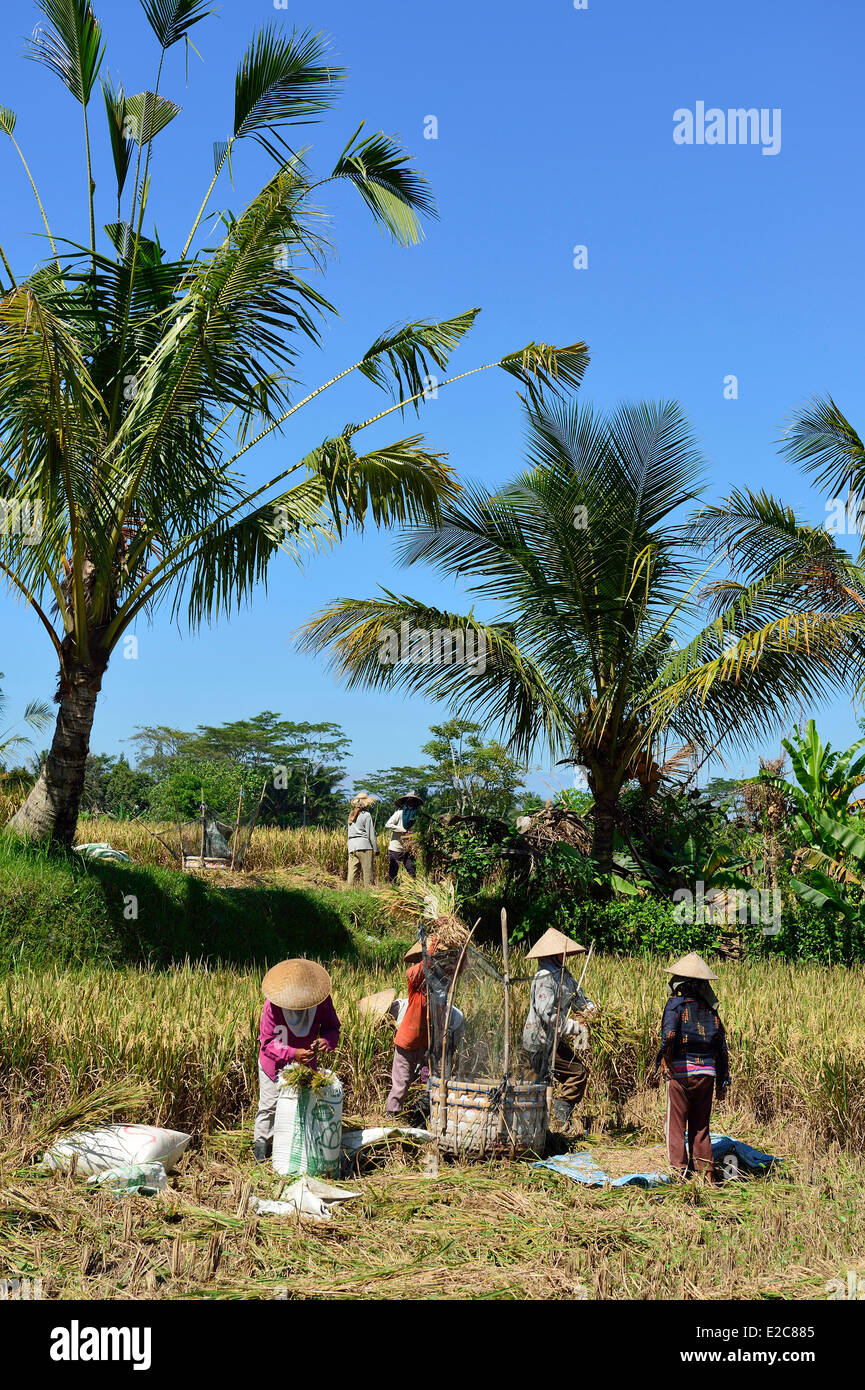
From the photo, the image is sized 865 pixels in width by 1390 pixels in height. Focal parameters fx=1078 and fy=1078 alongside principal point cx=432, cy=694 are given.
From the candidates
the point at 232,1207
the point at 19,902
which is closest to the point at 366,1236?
the point at 232,1207

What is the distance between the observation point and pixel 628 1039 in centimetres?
803

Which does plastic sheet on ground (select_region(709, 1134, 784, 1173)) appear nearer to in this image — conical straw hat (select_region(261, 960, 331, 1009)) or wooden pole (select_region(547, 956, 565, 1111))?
wooden pole (select_region(547, 956, 565, 1111))

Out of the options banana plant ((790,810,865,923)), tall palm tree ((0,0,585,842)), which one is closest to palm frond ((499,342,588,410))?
tall palm tree ((0,0,585,842))

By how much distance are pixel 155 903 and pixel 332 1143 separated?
6.00 metres

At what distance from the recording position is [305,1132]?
19.4ft

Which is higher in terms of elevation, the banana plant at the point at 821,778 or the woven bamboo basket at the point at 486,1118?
the banana plant at the point at 821,778

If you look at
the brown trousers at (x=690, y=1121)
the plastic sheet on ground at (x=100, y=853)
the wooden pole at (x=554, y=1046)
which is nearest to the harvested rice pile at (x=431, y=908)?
the wooden pole at (x=554, y=1046)

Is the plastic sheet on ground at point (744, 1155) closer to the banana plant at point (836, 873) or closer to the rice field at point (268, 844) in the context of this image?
the banana plant at point (836, 873)

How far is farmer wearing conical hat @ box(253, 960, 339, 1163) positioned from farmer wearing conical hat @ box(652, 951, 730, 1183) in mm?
2057

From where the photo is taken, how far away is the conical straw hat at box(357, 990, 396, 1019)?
7.73 m

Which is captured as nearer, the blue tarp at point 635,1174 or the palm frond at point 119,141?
the blue tarp at point 635,1174

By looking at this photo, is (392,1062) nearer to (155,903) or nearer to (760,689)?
(155,903)

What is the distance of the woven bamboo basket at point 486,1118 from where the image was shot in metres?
6.35

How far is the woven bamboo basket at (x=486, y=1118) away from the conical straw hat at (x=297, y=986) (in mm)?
996
